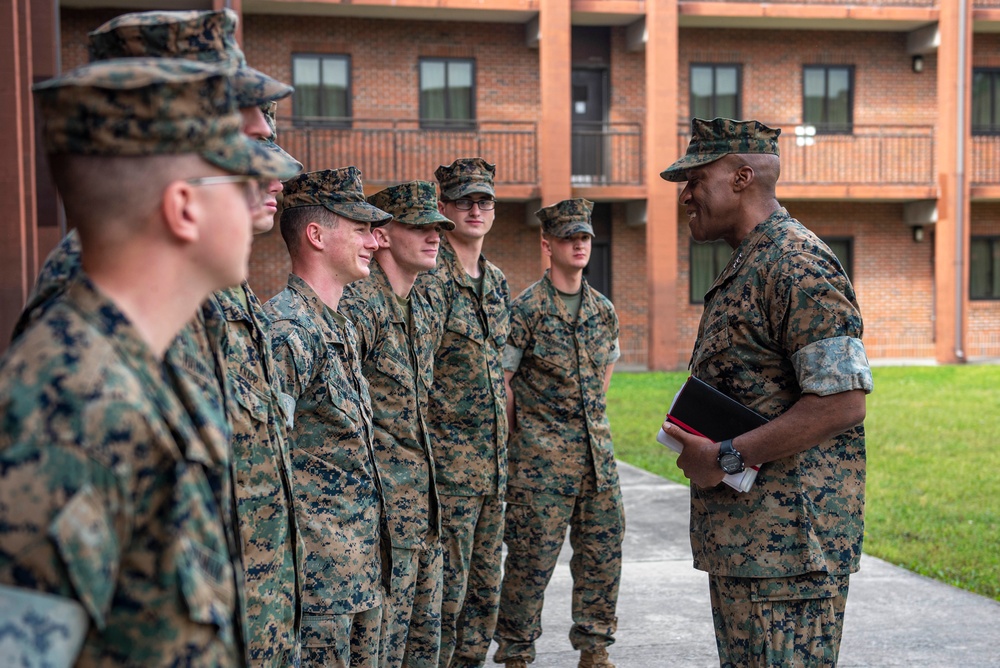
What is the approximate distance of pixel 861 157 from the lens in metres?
23.8

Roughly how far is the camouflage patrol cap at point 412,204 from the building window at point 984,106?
22.8m

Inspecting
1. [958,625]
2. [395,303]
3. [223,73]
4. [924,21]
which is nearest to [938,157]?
[924,21]

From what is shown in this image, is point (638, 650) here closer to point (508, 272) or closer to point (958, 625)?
point (958, 625)

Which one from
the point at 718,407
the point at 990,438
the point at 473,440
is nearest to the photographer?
the point at 718,407

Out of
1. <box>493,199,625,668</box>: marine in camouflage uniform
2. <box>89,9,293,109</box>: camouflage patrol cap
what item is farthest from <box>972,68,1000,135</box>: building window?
<box>89,9,293,109</box>: camouflage patrol cap

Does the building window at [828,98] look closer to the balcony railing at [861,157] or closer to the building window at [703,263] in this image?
the balcony railing at [861,157]

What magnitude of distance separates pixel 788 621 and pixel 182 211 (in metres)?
2.35

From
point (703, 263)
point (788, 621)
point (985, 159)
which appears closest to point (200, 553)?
point (788, 621)

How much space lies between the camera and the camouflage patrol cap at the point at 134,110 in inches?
58.5

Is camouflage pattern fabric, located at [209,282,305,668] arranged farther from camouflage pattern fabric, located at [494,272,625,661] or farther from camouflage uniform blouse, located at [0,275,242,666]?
camouflage pattern fabric, located at [494,272,625,661]

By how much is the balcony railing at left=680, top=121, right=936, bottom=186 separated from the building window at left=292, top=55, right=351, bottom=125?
31.0 ft

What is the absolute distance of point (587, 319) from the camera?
5867 mm

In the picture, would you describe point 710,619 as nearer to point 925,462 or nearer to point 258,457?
point 258,457

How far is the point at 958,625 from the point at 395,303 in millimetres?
3397
